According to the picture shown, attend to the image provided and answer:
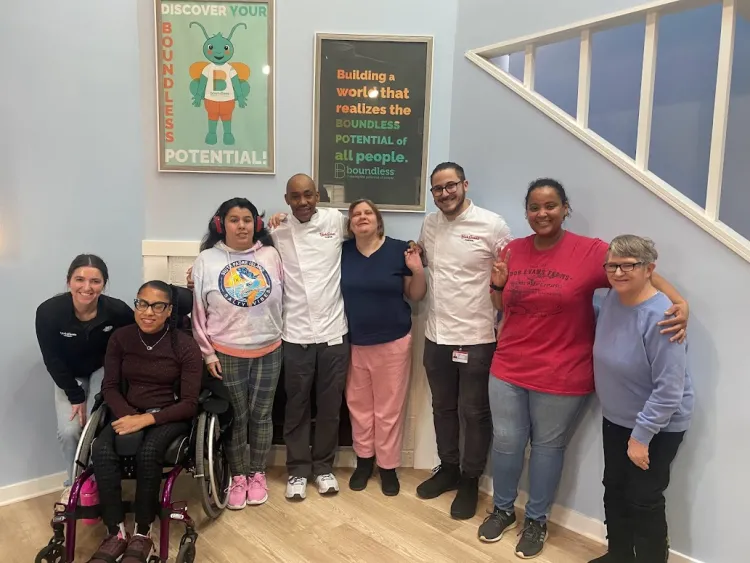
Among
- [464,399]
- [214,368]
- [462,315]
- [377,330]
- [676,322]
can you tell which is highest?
[676,322]

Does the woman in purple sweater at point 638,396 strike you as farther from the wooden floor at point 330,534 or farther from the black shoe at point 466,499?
the black shoe at point 466,499

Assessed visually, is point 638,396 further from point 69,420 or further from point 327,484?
point 69,420

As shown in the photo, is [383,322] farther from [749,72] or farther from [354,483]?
[749,72]

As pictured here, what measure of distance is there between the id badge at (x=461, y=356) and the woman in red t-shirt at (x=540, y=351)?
152 mm

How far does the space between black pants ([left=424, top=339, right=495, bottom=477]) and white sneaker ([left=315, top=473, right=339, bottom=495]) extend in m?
0.55

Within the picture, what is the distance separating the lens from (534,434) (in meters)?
2.32

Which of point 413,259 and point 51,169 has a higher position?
point 51,169

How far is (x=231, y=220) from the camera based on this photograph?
2480mm

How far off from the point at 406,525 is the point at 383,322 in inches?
35.4

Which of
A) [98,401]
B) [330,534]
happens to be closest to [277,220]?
[98,401]

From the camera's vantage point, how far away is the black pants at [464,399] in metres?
2.49

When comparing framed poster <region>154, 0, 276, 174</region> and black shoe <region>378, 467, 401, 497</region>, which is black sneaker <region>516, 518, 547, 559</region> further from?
framed poster <region>154, 0, 276, 174</region>

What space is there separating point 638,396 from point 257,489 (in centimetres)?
170

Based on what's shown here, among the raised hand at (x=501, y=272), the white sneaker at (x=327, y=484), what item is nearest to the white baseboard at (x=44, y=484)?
the white sneaker at (x=327, y=484)
